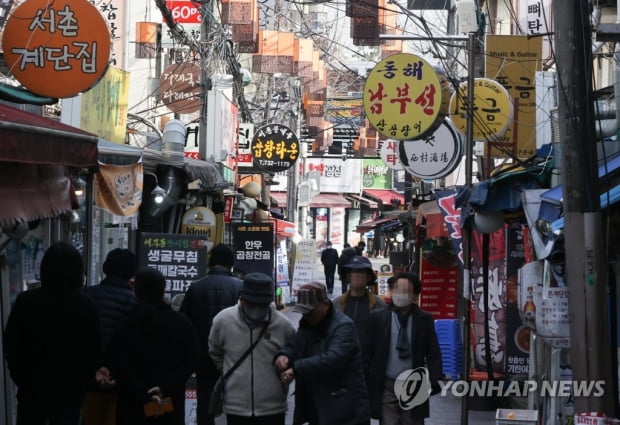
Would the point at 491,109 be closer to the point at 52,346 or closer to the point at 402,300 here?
the point at 402,300

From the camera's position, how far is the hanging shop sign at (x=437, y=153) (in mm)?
17359

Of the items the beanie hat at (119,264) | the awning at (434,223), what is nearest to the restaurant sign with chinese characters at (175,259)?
the beanie hat at (119,264)

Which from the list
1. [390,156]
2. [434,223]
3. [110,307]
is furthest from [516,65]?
[110,307]

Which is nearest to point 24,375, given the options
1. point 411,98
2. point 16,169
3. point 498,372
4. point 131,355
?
point 131,355

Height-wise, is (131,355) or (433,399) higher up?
(131,355)

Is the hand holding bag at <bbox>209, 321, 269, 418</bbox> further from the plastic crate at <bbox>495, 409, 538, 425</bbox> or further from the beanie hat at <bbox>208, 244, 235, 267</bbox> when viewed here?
the beanie hat at <bbox>208, 244, 235, 267</bbox>

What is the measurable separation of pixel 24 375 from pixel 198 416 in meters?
3.63

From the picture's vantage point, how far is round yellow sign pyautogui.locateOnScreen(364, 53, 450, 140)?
13.5m

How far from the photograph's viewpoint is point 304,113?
44.3 m

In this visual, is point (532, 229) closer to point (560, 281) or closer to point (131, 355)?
point (560, 281)

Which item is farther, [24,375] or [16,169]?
[16,169]

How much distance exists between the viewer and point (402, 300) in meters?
9.98

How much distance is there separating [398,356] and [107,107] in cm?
807

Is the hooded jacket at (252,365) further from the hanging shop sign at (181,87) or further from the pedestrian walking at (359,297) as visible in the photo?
the hanging shop sign at (181,87)
